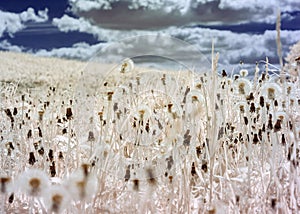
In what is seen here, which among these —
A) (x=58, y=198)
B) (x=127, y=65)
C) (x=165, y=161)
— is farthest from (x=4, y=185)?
(x=127, y=65)

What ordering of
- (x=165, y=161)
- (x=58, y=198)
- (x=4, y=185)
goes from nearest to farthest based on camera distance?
(x=58, y=198)
(x=4, y=185)
(x=165, y=161)

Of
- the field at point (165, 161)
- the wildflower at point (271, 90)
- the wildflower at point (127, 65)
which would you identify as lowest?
the field at point (165, 161)

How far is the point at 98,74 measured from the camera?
2715mm

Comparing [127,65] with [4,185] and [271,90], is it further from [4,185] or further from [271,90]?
[4,185]

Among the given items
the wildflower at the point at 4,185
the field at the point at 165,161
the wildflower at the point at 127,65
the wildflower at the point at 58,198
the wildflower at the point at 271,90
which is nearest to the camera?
the wildflower at the point at 58,198

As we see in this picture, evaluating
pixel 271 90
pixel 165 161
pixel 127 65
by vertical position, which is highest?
pixel 127 65

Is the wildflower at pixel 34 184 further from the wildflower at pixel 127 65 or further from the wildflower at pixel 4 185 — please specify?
the wildflower at pixel 127 65

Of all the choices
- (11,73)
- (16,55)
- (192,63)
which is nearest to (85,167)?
(192,63)

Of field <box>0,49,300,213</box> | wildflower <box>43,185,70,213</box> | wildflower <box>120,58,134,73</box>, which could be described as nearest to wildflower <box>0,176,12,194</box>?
field <box>0,49,300,213</box>

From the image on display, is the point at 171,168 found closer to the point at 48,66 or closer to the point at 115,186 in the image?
the point at 115,186

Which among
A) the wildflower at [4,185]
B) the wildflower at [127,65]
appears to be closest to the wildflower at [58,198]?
the wildflower at [4,185]

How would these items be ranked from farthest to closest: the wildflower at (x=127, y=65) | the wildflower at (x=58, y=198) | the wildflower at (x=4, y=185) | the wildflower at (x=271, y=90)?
the wildflower at (x=127, y=65) < the wildflower at (x=271, y=90) < the wildflower at (x=4, y=185) < the wildflower at (x=58, y=198)

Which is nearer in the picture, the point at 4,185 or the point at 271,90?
the point at 4,185

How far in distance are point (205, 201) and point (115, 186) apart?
0.46m
